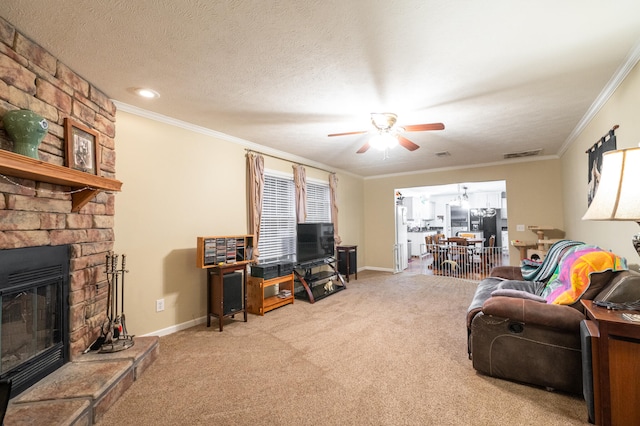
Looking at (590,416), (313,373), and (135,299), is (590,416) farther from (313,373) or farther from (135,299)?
(135,299)

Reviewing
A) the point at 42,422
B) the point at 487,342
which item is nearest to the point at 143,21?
the point at 42,422

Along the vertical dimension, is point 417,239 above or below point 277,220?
below

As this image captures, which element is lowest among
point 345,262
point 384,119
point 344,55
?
point 345,262

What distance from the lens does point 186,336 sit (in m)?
3.10

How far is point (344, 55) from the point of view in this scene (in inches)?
80.4

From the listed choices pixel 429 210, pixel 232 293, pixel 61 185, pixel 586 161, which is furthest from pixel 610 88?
pixel 429 210

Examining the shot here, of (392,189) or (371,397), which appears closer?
(371,397)

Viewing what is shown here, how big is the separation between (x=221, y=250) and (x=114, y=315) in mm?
1179

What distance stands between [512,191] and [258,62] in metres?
5.46

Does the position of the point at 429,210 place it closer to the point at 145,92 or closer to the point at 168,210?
the point at 168,210

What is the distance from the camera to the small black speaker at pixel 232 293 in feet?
10.9

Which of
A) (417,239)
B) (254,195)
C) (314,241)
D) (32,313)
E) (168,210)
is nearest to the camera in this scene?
(32,313)

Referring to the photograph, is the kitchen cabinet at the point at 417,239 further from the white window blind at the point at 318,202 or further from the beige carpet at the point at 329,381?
the beige carpet at the point at 329,381

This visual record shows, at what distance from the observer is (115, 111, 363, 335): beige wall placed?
9.48 ft
